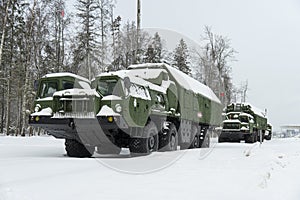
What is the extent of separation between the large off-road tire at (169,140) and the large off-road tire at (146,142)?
41.6 inches

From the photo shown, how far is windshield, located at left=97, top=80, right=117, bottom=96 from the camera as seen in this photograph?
10.1 m

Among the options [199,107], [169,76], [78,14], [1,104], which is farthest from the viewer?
[1,104]

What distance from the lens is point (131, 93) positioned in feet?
33.3

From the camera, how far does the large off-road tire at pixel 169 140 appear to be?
13.2 m

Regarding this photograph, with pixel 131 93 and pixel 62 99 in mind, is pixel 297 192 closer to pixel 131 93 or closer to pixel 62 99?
pixel 131 93

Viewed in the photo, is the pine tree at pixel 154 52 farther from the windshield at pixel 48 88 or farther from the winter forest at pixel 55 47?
the windshield at pixel 48 88

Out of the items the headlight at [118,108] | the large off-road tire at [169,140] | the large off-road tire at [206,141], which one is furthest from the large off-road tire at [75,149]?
the large off-road tire at [206,141]

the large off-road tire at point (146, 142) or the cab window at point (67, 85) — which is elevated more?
the cab window at point (67, 85)

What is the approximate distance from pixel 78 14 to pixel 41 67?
19.4 ft

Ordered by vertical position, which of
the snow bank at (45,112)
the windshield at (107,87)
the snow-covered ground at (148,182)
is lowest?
the snow-covered ground at (148,182)

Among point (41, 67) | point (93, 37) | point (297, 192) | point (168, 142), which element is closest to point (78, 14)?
point (93, 37)

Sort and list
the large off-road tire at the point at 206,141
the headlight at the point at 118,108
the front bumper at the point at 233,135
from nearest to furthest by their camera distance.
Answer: the headlight at the point at 118,108 → the large off-road tire at the point at 206,141 → the front bumper at the point at 233,135

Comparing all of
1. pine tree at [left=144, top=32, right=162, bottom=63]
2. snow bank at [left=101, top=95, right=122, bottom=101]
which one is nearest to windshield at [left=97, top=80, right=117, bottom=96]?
snow bank at [left=101, top=95, right=122, bottom=101]

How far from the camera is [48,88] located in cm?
1105
